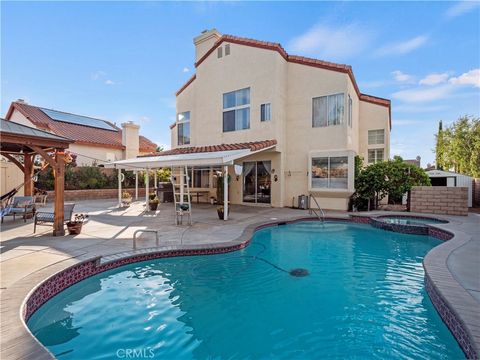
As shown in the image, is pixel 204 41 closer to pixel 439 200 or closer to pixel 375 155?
pixel 375 155

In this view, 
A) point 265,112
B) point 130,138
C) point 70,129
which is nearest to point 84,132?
point 70,129

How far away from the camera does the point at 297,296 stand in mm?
5773

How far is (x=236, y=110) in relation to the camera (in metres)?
19.3

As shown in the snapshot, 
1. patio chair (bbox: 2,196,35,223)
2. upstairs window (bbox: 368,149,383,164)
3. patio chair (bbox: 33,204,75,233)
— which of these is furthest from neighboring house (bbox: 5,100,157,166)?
upstairs window (bbox: 368,149,383,164)

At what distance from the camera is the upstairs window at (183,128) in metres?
22.8

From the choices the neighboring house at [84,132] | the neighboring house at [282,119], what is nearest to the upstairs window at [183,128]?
the neighboring house at [282,119]

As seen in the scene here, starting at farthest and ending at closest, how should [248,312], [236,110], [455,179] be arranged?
[455,179]
[236,110]
[248,312]

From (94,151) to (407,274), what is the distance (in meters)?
29.2

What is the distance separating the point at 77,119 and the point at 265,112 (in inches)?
1009

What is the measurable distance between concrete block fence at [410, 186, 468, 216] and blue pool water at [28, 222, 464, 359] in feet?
29.7

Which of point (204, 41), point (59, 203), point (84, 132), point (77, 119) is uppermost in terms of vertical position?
point (204, 41)

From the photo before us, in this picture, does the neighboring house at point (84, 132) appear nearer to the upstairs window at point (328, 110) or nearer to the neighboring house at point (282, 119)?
the neighboring house at point (282, 119)

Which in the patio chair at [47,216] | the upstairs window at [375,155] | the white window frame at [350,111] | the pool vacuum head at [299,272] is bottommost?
the pool vacuum head at [299,272]

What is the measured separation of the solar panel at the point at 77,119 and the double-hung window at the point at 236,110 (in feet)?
67.3
